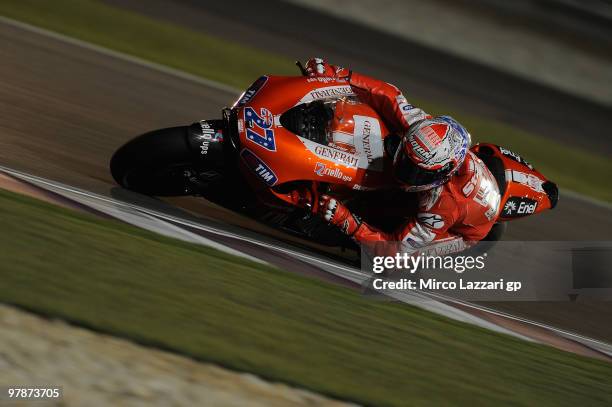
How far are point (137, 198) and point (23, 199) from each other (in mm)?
869

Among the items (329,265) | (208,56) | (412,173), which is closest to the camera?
(412,173)

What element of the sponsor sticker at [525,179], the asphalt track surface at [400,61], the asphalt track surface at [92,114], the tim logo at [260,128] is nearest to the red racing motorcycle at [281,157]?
the tim logo at [260,128]

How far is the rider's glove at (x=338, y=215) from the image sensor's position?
17.2 feet

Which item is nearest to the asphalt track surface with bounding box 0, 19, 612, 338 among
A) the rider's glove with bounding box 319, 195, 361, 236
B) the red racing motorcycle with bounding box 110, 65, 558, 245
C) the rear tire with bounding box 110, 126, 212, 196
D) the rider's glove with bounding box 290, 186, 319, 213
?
the rear tire with bounding box 110, 126, 212, 196

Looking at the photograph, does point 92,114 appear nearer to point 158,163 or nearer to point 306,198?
point 158,163

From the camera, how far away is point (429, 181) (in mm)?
5117

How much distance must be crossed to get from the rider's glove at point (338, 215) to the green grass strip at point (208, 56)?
4.38 m

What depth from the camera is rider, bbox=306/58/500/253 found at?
502 cm

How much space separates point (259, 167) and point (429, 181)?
1.19 m

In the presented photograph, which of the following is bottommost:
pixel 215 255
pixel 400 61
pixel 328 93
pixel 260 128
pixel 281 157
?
pixel 215 255

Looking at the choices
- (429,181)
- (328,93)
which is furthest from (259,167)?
(429,181)

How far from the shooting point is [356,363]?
4.66m

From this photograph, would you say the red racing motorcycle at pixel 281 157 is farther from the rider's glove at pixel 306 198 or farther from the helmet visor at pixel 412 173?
the helmet visor at pixel 412 173

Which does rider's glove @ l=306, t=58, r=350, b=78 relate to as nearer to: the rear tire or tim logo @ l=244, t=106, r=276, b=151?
tim logo @ l=244, t=106, r=276, b=151
